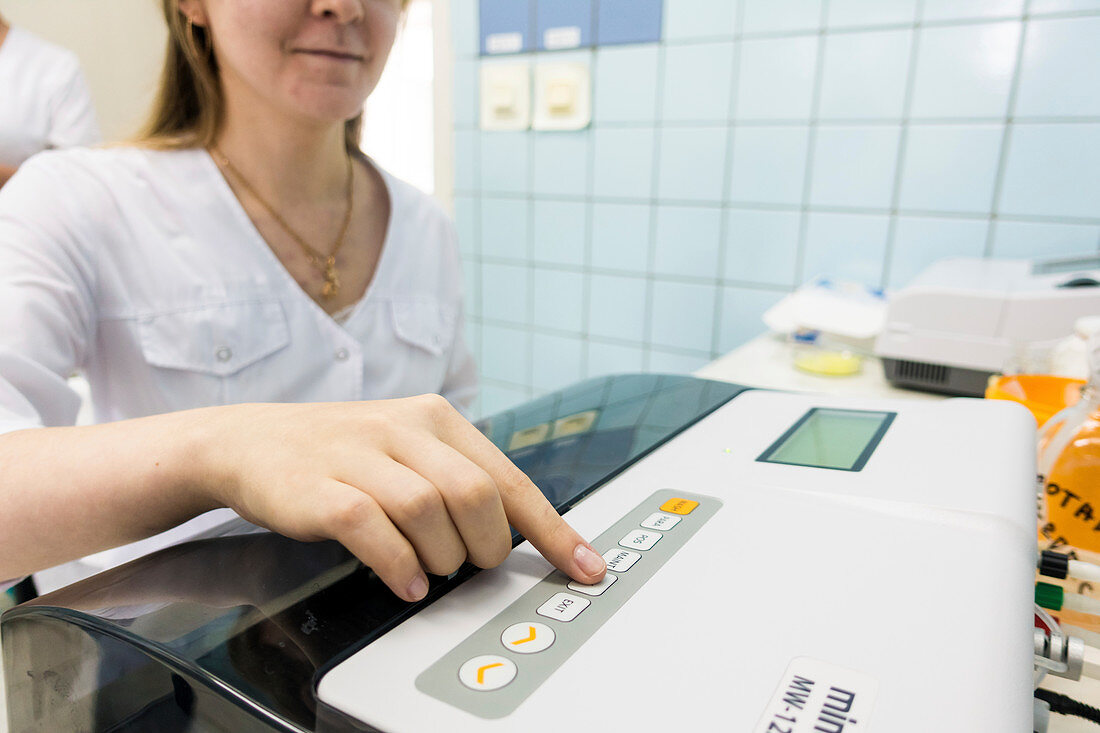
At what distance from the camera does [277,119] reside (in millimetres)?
797

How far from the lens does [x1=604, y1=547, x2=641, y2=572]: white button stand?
322 mm

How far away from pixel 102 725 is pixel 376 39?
693 millimetres

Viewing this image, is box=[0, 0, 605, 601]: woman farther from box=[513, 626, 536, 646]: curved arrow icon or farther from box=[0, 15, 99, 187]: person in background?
box=[0, 15, 99, 187]: person in background

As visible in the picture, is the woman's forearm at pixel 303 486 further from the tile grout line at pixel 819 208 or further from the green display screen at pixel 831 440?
the tile grout line at pixel 819 208

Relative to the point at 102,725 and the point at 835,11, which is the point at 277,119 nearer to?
the point at 102,725

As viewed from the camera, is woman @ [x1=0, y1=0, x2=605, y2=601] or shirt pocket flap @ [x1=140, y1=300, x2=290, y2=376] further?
shirt pocket flap @ [x1=140, y1=300, x2=290, y2=376]

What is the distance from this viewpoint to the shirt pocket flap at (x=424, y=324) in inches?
34.6

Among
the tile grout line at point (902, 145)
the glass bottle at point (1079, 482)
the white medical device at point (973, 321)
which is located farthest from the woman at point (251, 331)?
the tile grout line at point (902, 145)

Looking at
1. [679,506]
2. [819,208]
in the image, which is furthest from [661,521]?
[819,208]

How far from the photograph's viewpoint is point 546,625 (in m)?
0.28

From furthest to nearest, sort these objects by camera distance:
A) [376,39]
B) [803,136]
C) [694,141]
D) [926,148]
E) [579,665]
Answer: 1. [694,141]
2. [803,136]
3. [926,148]
4. [376,39]
5. [579,665]

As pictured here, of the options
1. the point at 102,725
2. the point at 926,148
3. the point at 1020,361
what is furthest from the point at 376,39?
the point at 926,148

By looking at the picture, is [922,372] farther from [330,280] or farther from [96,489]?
[96,489]

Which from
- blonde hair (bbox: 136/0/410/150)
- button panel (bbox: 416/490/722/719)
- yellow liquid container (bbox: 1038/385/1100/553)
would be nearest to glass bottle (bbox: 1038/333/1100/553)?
yellow liquid container (bbox: 1038/385/1100/553)
